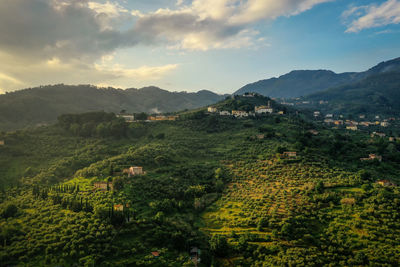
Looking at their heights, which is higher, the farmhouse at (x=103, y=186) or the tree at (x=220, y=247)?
the farmhouse at (x=103, y=186)

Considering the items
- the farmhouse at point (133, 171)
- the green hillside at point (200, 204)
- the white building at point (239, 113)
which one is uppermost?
the white building at point (239, 113)

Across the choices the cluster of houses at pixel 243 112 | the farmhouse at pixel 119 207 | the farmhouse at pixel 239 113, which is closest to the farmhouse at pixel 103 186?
the farmhouse at pixel 119 207

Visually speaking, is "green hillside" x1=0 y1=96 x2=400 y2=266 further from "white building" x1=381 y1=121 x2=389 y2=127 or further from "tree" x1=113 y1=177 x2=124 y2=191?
"white building" x1=381 y1=121 x2=389 y2=127

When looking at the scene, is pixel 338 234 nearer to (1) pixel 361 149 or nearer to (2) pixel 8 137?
(1) pixel 361 149

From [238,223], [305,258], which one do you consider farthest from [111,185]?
[305,258]

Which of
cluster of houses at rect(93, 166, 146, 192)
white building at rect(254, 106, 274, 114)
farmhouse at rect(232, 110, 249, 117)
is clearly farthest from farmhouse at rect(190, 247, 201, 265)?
white building at rect(254, 106, 274, 114)

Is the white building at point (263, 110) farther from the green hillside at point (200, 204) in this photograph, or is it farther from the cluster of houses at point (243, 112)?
the green hillside at point (200, 204)

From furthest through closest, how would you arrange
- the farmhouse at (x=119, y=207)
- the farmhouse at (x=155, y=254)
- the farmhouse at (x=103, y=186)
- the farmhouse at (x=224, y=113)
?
1. the farmhouse at (x=224, y=113)
2. the farmhouse at (x=103, y=186)
3. the farmhouse at (x=119, y=207)
4. the farmhouse at (x=155, y=254)

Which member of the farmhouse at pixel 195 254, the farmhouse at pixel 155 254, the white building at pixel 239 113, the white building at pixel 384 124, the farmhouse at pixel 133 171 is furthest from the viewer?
the white building at pixel 384 124

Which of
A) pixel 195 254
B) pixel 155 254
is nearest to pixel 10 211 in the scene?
pixel 155 254

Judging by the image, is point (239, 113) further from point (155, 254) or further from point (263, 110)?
point (155, 254)
